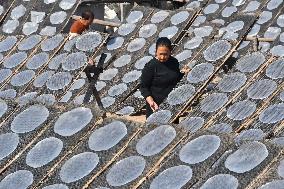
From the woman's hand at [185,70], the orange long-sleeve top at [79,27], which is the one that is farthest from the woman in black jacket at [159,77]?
the orange long-sleeve top at [79,27]

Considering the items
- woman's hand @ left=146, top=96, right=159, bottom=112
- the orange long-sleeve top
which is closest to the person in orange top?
the orange long-sleeve top

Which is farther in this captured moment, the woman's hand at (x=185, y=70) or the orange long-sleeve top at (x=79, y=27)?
the orange long-sleeve top at (x=79, y=27)

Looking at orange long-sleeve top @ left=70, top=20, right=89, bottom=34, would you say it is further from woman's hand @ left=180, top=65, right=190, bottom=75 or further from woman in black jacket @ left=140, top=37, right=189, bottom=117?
woman in black jacket @ left=140, top=37, right=189, bottom=117

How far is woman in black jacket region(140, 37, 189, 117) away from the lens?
9516 mm

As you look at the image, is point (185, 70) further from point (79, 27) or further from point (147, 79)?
point (79, 27)

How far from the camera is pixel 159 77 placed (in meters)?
9.63

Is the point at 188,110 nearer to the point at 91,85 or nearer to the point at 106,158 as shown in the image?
the point at 91,85

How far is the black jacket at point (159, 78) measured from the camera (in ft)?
31.4

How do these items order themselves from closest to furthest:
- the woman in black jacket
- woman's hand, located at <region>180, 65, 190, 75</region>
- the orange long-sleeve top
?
the woman in black jacket < woman's hand, located at <region>180, 65, 190, 75</region> < the orange long-sleeve top

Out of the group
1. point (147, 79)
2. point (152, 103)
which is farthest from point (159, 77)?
point (152, 103)

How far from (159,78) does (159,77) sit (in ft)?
0.05

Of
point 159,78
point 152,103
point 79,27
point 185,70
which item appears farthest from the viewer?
point 79,27

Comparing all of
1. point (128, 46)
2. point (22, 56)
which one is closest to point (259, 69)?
point (22, 56)

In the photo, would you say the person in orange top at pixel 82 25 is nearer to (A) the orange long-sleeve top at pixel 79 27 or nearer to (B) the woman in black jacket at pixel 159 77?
(A) the orange long-sleeve top at pixel 79 27
